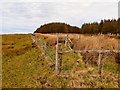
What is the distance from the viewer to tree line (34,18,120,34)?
71.8 meters

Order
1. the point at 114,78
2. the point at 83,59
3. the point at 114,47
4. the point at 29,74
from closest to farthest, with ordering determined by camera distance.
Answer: the point at 114,78 < the point at 29,74 < the point at 83,59 < the point at 114,47

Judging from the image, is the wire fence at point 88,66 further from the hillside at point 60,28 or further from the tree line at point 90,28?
the hillside at point 60,28

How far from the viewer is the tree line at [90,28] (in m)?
71.8

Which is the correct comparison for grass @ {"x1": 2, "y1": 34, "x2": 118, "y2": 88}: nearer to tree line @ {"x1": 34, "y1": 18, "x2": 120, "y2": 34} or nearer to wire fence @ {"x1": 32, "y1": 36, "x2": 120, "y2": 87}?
wire fence @ {"x1": 32, "y1": 36, "x2": 120, "y2": 87}

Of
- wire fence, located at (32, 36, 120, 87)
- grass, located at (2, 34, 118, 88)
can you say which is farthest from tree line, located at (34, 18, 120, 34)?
grass, located at (2, 34, 118, 88)

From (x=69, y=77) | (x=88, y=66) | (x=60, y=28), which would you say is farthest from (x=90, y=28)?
(x=69, y=77)

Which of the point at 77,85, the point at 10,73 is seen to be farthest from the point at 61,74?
the point at 10,73

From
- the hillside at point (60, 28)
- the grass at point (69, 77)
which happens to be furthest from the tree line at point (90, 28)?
the grass at point (69, 77)

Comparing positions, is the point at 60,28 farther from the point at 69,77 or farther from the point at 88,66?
the point at 69,77

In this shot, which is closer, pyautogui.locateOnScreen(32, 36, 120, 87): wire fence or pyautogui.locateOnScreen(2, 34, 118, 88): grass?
pyautogui.locateOnScreen(2, 34, 118, 88): grass

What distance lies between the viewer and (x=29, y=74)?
19047mm

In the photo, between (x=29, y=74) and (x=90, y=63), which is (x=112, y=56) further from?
(x=29, y=74)

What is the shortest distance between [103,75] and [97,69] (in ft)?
3.64

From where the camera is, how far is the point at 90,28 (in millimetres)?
85875
